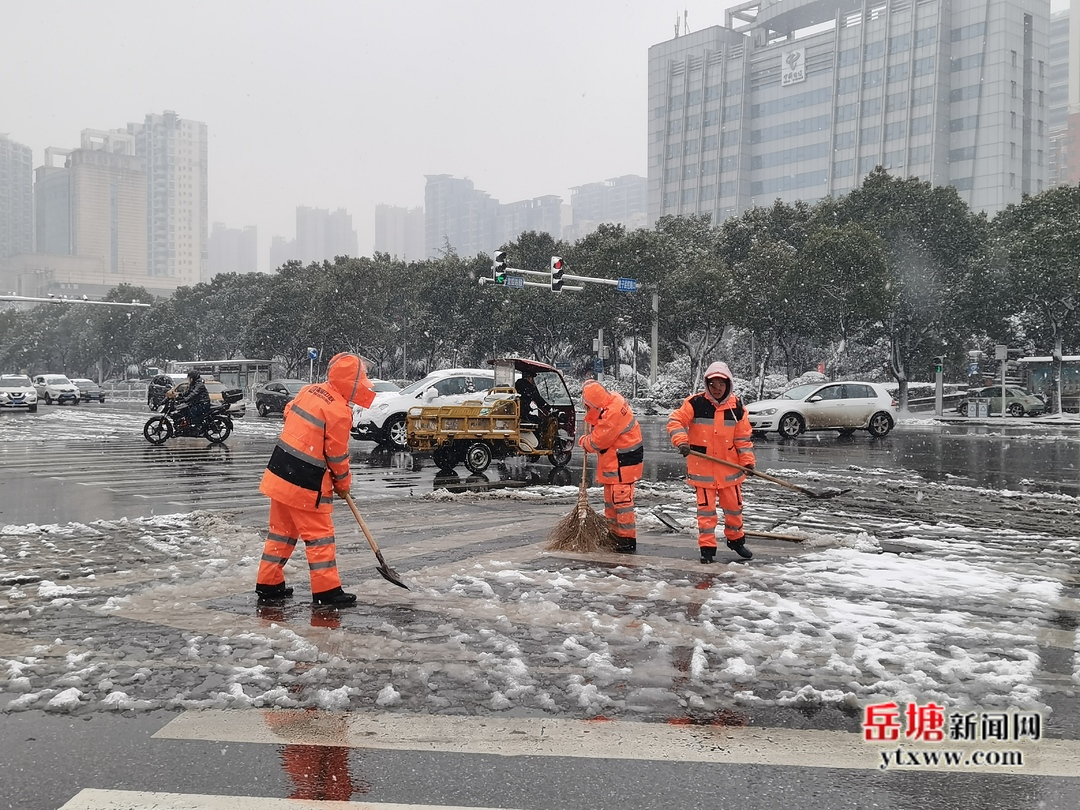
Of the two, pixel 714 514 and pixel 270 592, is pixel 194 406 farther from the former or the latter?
pixel 714 514

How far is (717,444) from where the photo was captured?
24.4ft

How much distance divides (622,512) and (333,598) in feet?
9.32

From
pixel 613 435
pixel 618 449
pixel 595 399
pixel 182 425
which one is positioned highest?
pixel 595 399

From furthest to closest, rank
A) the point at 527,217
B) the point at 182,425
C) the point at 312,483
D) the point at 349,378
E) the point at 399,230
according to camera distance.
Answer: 1. the point at 399,230
2. the point at 527,217
3. the point at 182,425
4. the point at 349,378
5. the point at 312,483

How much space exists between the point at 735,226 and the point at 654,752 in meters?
45.7

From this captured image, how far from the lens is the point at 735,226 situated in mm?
46938

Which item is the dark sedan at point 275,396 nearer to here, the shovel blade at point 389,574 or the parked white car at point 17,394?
the parked white car at point 17,394

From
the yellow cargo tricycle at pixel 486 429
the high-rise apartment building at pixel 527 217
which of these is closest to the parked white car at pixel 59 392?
the yellow cargo tricycle at pixel 486 429

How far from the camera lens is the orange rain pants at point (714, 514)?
7.26m

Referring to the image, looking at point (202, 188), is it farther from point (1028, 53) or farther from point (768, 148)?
point (1028, 53)

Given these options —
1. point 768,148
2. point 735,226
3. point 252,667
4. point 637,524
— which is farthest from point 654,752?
point 768,148

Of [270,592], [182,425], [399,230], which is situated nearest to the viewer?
[270,592]

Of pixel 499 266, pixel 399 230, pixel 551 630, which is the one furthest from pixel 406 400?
pixel 399 230

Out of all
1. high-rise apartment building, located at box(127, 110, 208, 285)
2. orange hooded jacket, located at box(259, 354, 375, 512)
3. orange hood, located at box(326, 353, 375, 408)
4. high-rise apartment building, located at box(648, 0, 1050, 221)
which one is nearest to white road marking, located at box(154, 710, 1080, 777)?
orange hooded jacket, located at box(259, 354, 375, 512)
